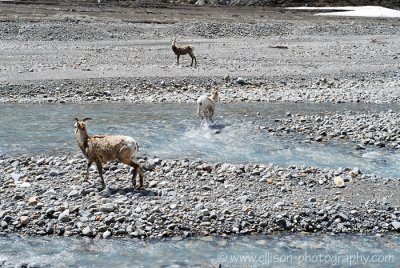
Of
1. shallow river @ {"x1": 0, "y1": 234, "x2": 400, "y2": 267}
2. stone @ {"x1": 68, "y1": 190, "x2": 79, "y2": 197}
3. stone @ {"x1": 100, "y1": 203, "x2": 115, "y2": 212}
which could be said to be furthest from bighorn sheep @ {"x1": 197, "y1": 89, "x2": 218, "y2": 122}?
shallow river @ {"x1": 0, "y1": 234, "x2": 400, "y2": 267}

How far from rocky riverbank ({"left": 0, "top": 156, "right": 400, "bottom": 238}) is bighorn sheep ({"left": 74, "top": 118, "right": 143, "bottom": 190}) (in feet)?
1.56

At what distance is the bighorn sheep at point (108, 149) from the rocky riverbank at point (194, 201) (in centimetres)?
48

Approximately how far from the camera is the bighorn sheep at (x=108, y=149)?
11.9 meters

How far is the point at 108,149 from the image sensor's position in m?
12.0

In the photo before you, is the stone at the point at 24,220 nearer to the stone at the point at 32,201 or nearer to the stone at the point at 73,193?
the stone at the point at 32,201

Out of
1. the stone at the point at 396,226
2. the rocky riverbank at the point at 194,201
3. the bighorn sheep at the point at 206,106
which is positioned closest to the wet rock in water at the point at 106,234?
the rocky riverbank at the point at 194,201

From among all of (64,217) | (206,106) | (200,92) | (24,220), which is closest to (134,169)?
(64,217)

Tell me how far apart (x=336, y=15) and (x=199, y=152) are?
38.7 meters

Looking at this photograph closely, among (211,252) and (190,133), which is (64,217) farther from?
(190,133)

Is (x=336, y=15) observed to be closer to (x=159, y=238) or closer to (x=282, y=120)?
(x=282, y=120)

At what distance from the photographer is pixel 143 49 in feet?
109

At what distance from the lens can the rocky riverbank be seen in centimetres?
1081

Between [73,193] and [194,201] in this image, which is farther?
[73,193]

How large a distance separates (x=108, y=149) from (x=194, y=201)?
188 cm
